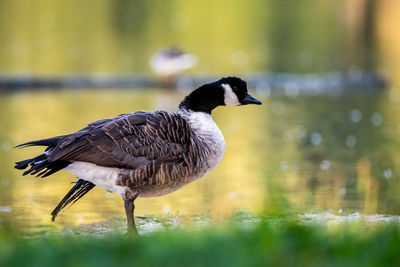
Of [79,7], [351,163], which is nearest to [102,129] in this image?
[351,163]

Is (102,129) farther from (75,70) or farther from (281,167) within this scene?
(75,70)

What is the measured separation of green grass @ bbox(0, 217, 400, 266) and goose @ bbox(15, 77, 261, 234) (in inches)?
66.1

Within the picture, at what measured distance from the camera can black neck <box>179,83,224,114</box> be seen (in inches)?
307

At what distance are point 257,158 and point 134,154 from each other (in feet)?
22.4

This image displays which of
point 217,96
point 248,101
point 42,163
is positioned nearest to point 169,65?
point 248,101

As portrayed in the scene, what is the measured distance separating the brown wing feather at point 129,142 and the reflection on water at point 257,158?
2.53 ft

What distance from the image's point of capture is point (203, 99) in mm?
7816

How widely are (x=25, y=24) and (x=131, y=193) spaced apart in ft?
114

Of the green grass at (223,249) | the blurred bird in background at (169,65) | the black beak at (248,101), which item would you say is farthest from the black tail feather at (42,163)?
the blurred bird in background at (169,65)

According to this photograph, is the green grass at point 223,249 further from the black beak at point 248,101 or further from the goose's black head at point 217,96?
the black beak at point 248,101

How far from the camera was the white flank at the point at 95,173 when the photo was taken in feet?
23.6

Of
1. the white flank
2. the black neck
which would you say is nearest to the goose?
the white flank

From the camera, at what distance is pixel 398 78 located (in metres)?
26.4

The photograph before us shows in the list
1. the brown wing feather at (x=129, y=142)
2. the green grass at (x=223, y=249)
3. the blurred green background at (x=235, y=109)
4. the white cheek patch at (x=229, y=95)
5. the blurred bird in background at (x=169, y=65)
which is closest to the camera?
the green grass at (x=223, y=249)
